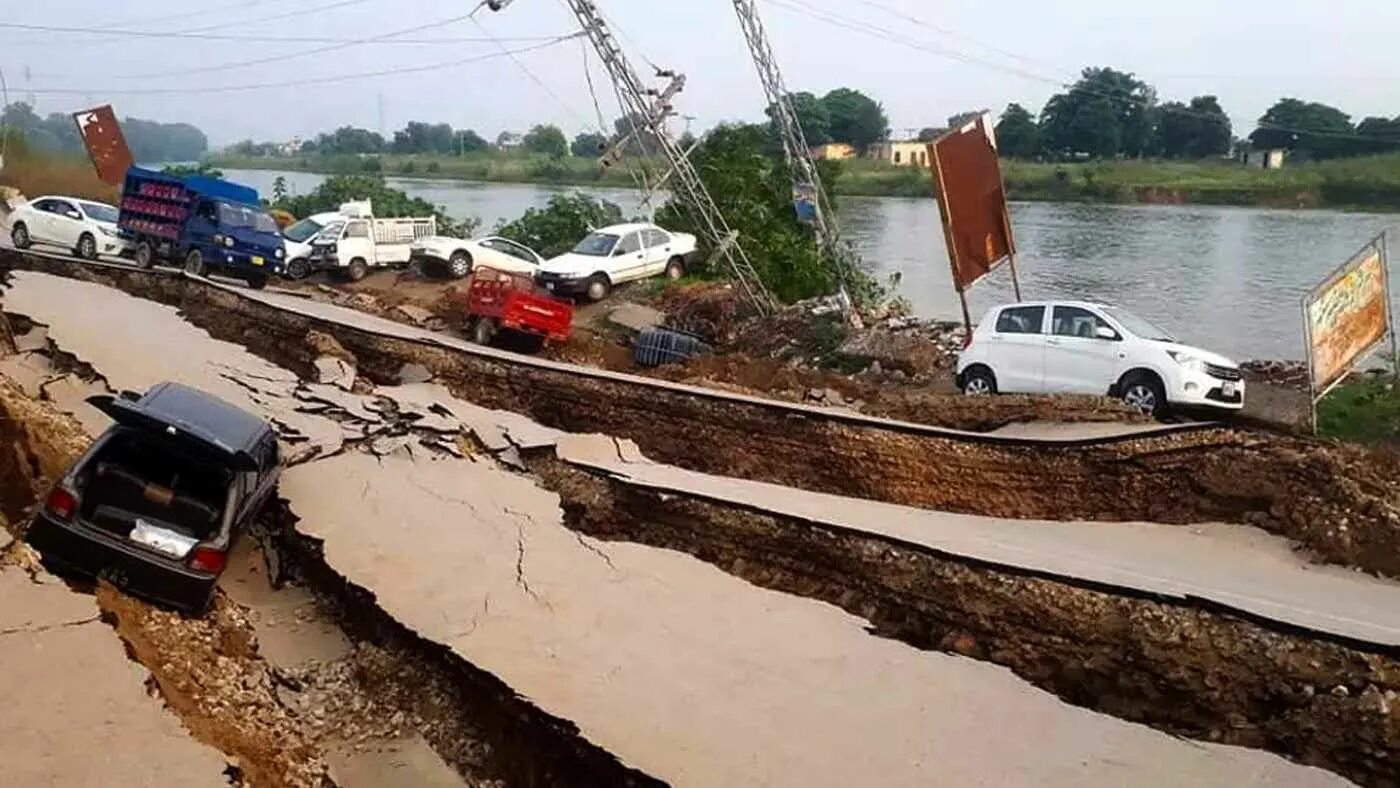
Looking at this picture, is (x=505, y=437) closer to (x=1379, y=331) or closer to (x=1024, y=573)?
(x=1024, y=573)

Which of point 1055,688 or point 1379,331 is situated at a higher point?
point 1379,331

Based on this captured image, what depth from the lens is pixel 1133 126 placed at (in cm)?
7050

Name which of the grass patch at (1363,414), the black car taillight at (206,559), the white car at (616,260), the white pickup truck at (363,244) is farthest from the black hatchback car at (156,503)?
the white pickup truck at (363,244)

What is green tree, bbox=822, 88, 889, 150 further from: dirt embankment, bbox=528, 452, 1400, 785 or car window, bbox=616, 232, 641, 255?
dirt embankment, bbox=528, 452, 1400, 785

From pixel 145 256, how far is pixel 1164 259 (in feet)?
108

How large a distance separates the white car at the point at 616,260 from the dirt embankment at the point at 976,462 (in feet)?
28.2

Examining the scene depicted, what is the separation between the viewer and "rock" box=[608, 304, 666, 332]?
75.0 ft

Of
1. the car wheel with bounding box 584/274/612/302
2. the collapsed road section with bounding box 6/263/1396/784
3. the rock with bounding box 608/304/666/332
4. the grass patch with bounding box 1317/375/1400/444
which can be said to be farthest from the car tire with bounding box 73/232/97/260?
the grass patch with bounding box 1317/375/1400/444

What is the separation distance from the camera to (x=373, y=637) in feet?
23.1

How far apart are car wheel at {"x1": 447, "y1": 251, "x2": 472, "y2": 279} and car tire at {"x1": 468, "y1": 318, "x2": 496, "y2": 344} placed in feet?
25.9

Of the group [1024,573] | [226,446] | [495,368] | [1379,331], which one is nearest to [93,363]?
[495,368]

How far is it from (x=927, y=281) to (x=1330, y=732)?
33.4 m

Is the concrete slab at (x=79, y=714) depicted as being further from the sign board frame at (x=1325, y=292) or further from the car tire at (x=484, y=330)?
the car tire at (x=484, y=330)

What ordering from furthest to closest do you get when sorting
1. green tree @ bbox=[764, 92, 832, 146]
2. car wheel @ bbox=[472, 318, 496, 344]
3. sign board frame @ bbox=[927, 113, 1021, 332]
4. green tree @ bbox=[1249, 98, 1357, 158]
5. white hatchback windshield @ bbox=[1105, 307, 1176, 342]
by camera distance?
green tree @ bbox=[764, 92, 832, 146], green tree @ bbox=[1249, 98, 1357, 158], car wheel @ bbox=[472, 318, 496, 344], sign board frame @ bbox=[927, 113, 1021, 332], white hatchback windshield @ bbox=[1105, 307, 1176, 342]
